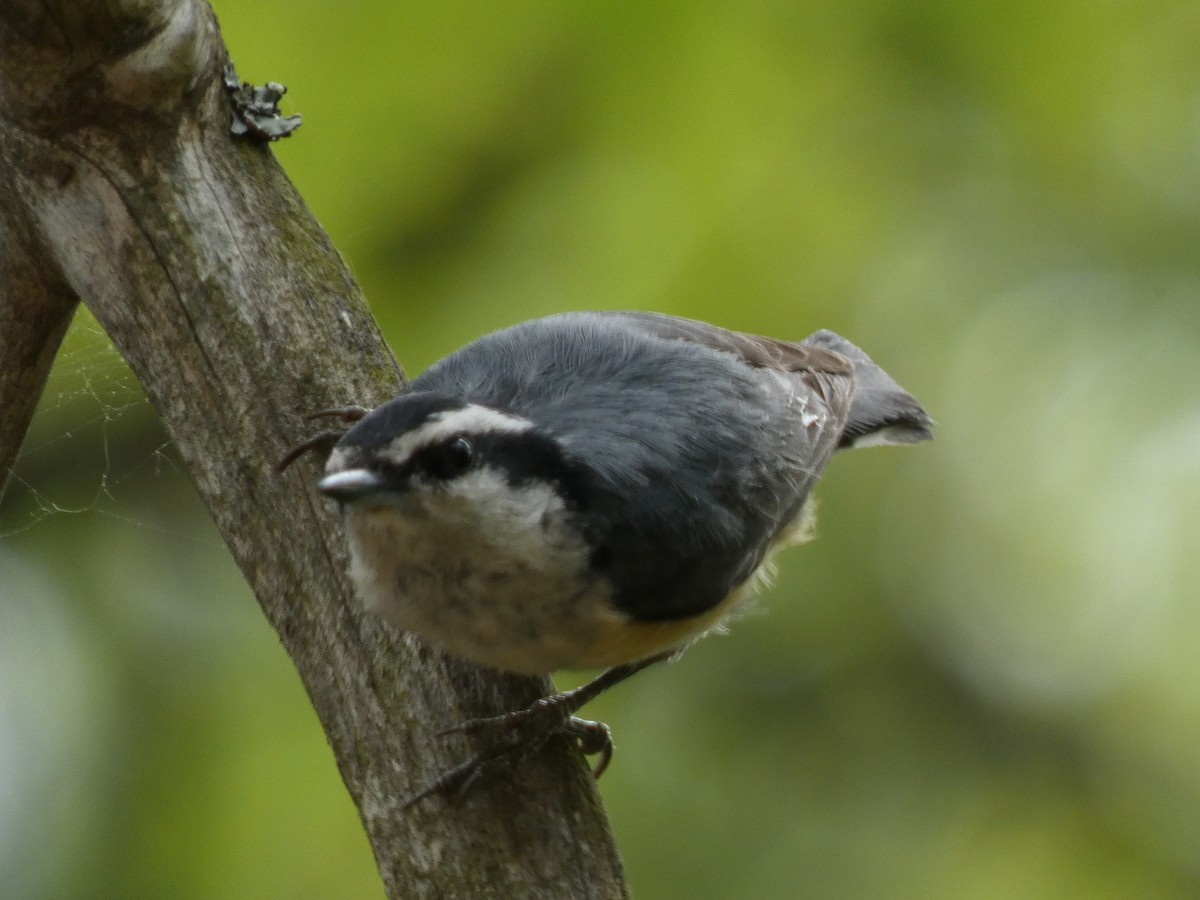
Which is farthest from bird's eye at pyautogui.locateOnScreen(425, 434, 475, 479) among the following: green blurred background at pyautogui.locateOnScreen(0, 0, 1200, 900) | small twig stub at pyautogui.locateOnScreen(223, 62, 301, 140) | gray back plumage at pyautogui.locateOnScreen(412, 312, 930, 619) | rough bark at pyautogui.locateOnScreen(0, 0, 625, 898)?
green blurred background at pyautogui.locateOnScreen(0, 0, 1200, 900)

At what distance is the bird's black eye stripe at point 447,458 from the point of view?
4.97 feet

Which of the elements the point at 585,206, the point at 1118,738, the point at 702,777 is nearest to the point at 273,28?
the point at 585,206

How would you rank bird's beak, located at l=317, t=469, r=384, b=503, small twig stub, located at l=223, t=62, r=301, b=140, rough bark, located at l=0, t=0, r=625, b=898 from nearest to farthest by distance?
bird's beak, located at l=317, t=469, r=384, b=503, rough bark, located at l=0, t=0, r=625, b=898, small twig stub, located at l=223, t=62, r=301, b=140

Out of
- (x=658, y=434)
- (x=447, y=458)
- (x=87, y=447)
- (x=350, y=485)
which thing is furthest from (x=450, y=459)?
(x=87, y=447)

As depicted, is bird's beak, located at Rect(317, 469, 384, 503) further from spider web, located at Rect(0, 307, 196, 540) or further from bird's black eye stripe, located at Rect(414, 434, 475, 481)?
spider web, located at Rect(0, 307, 196, 540)

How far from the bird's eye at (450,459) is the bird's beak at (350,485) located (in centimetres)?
7

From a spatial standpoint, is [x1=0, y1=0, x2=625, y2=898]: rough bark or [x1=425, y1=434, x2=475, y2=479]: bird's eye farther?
[x1=0, y1=0, x2=625, y2=898]: rough bark

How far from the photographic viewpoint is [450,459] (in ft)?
5.03

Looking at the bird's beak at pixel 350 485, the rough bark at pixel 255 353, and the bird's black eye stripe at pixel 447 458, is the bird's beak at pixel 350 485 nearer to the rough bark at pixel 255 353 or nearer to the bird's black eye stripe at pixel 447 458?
the bird's black eye stripe at pixel 447 458

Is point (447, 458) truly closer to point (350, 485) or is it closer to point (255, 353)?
point (350, 485)

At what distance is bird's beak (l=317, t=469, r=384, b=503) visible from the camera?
144 centimetres

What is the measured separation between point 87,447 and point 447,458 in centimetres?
152

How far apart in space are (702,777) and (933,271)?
1.23 m

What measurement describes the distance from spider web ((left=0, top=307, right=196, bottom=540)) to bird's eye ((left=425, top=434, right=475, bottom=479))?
1365mm
